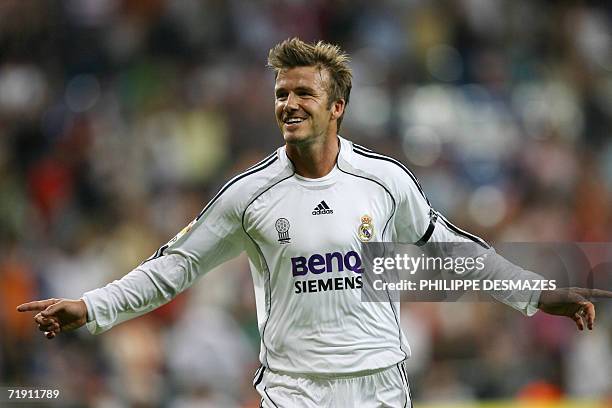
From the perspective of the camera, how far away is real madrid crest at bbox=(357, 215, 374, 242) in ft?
18.4

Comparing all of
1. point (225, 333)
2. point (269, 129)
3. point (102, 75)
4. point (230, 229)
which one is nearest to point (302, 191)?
point (230, 229)

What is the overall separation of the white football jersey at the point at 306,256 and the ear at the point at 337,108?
0.18 m

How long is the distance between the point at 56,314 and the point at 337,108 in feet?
5.60

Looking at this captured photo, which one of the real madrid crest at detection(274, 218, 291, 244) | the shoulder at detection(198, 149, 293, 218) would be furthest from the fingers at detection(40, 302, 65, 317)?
the real madrid crest at detection(274, 218, 291, 244)

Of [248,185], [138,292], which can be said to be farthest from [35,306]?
[248,185]

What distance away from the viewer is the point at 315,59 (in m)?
5.70

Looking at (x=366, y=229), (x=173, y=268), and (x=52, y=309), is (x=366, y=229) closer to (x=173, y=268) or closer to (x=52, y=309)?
(x=173, y=268)

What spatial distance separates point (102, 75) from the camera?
12.6 metres

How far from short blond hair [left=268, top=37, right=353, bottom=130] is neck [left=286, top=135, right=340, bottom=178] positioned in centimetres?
22

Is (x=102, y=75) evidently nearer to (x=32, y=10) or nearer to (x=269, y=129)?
(x=32, y=10)

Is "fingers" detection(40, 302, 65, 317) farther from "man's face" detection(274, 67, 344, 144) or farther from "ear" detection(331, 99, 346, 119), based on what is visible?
"ear" detection(331, 99, 346, 119)


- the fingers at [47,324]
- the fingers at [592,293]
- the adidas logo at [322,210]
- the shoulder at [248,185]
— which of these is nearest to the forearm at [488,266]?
the fingers at [592,293]

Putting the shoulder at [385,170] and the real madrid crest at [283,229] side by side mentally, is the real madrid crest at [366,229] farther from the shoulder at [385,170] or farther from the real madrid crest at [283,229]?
the real madrid crest at [283,229]

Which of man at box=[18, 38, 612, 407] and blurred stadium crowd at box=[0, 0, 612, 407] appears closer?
man at box=[18, 38, 612, 407]
